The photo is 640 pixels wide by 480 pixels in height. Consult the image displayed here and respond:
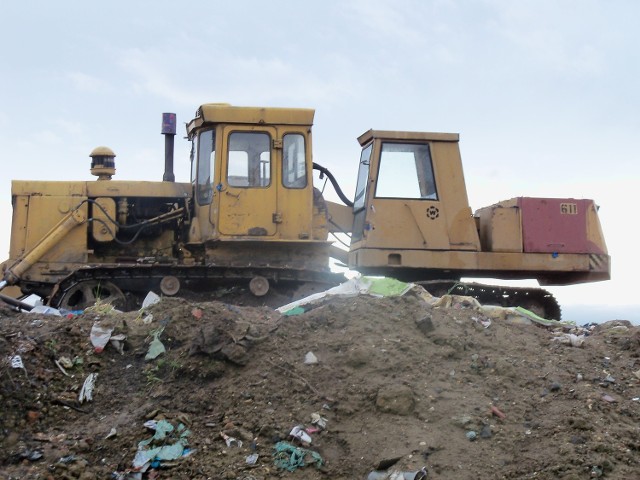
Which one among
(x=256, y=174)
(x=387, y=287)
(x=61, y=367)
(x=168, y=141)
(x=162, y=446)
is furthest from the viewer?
(x=168, y=141)

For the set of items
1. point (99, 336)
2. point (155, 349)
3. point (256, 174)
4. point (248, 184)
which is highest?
point (256, 174)

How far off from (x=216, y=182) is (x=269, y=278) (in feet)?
4.76

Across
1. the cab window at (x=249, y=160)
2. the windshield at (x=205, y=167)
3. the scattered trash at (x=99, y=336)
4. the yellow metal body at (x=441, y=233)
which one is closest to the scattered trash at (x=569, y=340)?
the yellow metal body at (x=441, y=233)

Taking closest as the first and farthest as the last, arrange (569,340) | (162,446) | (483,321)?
(162,446) < (569,340) < (483,321)

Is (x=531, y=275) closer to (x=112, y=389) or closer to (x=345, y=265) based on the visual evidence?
(x=345, y=265)

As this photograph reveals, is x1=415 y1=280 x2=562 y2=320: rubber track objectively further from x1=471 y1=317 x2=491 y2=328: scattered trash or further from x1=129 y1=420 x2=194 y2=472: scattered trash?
x1=129 y1=420 x2=194 y2=472: scattered trash

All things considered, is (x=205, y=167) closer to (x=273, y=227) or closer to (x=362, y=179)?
(x=273, y=227)

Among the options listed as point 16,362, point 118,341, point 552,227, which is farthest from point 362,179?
point 16,362

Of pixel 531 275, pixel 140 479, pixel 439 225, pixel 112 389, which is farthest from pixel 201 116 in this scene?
pixel 140 479

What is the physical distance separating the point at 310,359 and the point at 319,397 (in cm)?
50

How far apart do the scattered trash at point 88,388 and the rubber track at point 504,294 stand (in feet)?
17.3

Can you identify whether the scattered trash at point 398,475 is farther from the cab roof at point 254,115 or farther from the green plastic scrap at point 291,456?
the cab roof at point 254,115

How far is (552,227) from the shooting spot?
1217 cm

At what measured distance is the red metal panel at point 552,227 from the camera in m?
12.1
